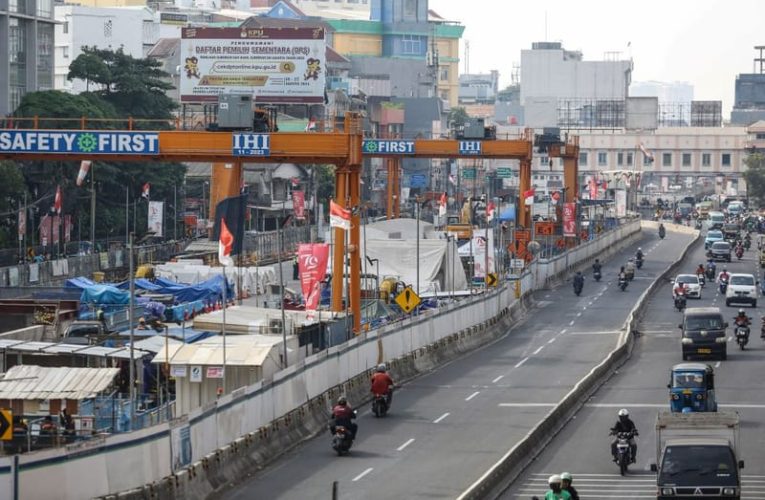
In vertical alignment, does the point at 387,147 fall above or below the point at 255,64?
below

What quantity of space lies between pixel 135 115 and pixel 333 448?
81.7 metres

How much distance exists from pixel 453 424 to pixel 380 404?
1993mm

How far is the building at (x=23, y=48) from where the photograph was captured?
108 m

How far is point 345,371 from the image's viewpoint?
1740 inches

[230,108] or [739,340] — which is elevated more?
[230,108]

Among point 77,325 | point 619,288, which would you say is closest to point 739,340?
point 77,325

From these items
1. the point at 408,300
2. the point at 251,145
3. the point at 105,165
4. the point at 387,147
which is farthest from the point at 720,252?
the point at 251,145

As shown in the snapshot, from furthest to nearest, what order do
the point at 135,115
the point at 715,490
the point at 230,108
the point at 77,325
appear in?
1. the point at 135,115
2. the point at 230,108
3. the point at 77,325
4. the point at 715,490

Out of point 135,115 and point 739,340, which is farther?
point 135,115

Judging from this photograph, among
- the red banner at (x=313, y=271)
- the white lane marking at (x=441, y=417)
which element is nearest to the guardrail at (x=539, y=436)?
the white lane marking at (x=441, y=417)

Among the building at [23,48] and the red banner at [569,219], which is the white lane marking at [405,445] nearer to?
the red banner at [569,219]

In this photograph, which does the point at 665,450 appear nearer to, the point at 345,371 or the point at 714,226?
the point at 345,371

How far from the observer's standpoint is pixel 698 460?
2950 centimetres

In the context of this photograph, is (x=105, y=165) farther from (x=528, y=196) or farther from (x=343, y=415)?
(x=343, y=415)
